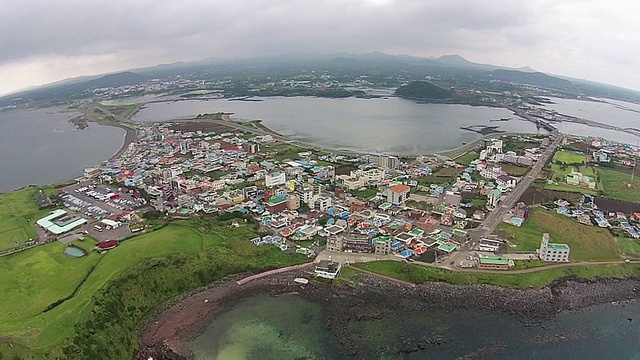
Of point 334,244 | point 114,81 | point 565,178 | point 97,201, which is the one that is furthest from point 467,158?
point 114,81

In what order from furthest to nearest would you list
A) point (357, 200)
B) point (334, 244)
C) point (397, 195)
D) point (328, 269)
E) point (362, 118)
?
point (362, 118), point (357, 200), point (397, 195), point (334, 244), point (328, 269)

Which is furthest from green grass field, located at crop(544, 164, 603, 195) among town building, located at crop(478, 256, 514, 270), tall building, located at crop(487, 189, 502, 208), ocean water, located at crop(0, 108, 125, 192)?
ocean water, located at crop(0, 108, 125, 192)

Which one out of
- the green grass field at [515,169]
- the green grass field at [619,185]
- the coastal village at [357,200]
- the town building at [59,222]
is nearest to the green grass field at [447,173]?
the coastal village at [357,200]

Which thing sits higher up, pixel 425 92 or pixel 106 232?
pixel 425 92

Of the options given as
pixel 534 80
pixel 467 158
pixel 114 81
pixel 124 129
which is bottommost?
pixel 467 158

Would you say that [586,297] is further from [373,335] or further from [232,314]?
[232,314]

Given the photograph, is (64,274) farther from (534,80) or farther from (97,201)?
(534,80)

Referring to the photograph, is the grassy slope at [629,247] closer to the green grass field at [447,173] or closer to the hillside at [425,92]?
the green grass field at [447,173]
